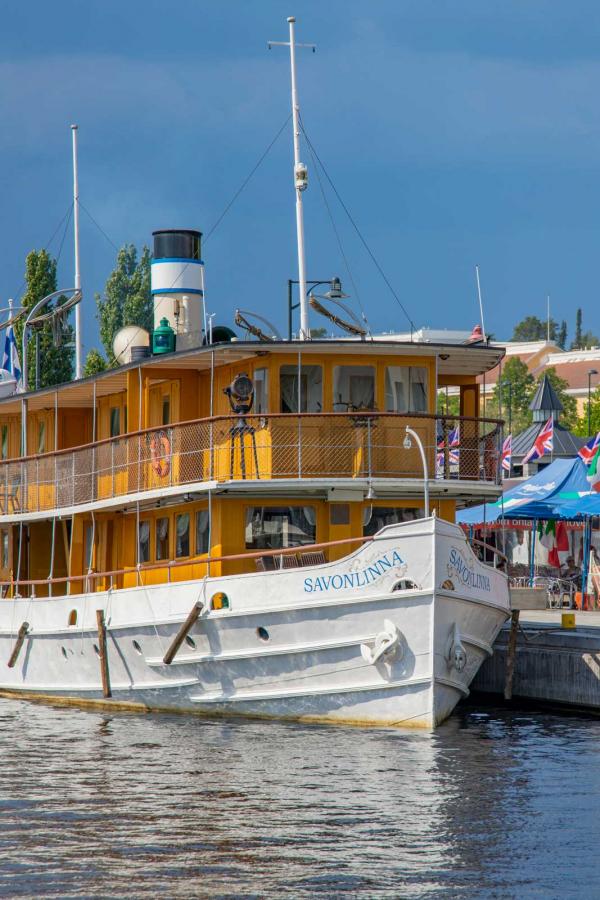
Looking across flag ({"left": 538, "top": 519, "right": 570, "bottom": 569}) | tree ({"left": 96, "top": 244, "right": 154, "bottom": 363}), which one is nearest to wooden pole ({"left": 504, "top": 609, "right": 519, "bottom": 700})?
flag ({"left": 538, "top": 519, "right": 570, "bottom": 569})

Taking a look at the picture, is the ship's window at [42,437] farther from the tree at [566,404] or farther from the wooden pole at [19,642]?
the tree at [566,404]

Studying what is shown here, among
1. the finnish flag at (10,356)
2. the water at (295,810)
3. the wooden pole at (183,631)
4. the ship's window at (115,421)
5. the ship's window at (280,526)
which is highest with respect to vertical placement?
the finnish flag at (10,356)

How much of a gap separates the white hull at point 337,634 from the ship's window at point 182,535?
4.05 feet

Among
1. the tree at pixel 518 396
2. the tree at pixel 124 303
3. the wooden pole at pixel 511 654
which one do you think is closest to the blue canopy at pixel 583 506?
the wooden pole at pixel 511 654

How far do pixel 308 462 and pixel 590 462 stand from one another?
17.8 meters

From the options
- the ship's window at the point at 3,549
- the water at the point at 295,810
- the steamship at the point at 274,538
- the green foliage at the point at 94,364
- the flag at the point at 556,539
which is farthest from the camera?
the green foliage at the point at 94,364

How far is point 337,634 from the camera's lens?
70.0ft

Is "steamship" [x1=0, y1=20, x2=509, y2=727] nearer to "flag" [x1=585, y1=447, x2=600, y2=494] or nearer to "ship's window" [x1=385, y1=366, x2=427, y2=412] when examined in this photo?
"ship's window" [x1=385, y1=366, x2=427, y2=412]

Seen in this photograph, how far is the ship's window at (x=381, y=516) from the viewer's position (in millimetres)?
23422

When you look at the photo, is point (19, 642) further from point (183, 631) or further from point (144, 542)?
point (183, 631)

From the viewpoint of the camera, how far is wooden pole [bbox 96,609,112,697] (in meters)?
24.2

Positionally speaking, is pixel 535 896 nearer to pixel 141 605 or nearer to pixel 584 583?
pixel 141 605

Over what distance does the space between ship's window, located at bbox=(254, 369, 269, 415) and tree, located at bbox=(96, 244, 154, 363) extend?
51094 millimetres

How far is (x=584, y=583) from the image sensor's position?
4050 cm
